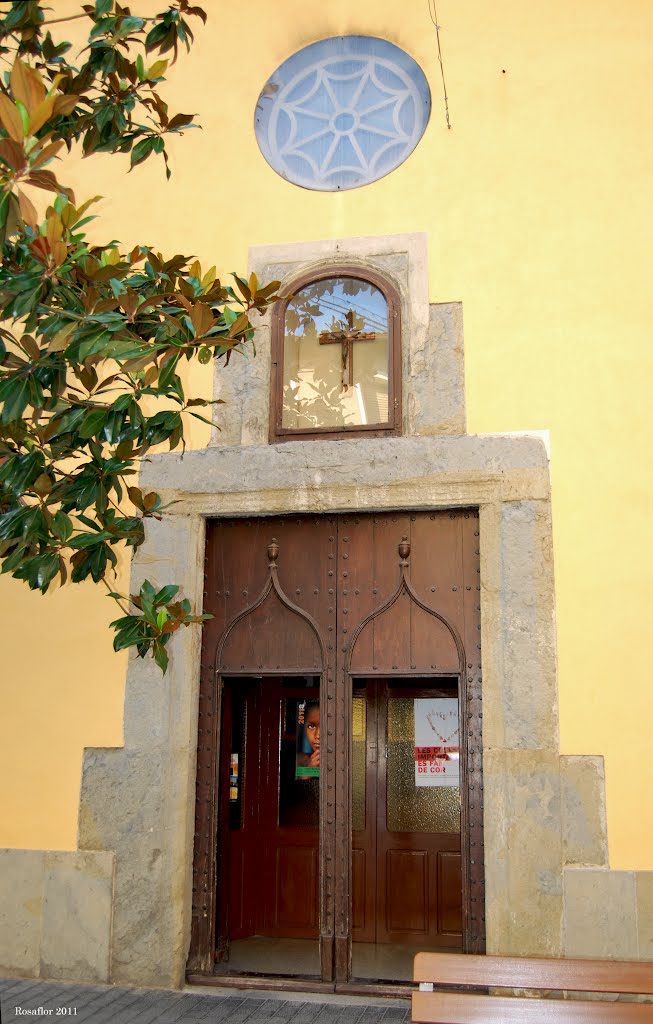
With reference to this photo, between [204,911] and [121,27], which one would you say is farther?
[204,911]

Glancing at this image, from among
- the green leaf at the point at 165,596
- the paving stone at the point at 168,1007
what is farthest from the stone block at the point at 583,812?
the green leaf at the point at 165,596

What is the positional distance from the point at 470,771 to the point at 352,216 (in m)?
2.97

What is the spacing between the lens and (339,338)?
5.29 metres

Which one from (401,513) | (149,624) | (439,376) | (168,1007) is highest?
(439,376)

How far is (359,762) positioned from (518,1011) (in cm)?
397

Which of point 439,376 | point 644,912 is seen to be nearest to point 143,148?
point 439,376

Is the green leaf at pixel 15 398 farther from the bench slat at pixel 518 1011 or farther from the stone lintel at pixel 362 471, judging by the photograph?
the bench slat at pixel 518 1011

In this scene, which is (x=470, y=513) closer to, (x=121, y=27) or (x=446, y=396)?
(x=446, y=396)

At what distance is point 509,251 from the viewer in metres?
5.09

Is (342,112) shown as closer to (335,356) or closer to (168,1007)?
(335,356)

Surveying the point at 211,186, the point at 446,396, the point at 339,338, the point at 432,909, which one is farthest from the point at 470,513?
the point at 432,909

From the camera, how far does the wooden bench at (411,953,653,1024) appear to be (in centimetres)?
295

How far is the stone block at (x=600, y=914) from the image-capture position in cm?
431

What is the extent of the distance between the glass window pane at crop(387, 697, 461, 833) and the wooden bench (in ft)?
11.4
